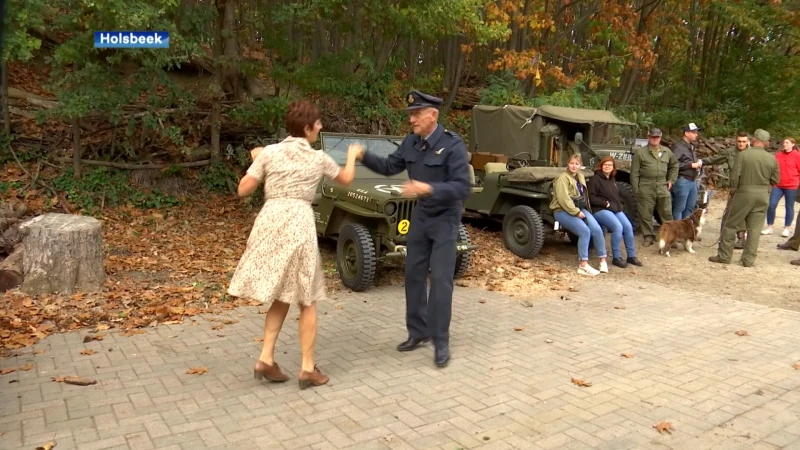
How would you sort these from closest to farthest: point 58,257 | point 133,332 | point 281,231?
point 281,231
point 133,332
point 58,257

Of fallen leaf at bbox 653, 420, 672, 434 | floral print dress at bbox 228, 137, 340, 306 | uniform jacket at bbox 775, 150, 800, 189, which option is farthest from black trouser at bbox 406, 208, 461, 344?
uniform jacket at bbox 775, 150, 800, 189

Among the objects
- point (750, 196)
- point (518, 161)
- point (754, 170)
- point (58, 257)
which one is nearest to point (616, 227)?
point (750, 196)

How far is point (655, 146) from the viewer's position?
979 cm

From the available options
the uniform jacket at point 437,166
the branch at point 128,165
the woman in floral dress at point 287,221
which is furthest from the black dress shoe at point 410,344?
the branch at point 128,165

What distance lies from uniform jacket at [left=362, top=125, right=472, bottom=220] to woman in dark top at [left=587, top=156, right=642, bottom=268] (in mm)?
4534

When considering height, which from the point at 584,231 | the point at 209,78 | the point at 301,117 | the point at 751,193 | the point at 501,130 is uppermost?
the point at 209,78

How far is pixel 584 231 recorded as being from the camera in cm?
812

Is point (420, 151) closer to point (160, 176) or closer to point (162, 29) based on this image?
point (162, 29)

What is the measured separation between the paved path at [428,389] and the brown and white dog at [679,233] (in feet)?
10.6

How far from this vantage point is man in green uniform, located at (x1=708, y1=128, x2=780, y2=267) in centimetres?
869

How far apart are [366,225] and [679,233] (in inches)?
198

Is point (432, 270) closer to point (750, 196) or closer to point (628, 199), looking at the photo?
point (750, 196)

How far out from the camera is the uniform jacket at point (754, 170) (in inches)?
341

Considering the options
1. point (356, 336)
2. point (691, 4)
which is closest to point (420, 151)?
point (356, 336)
